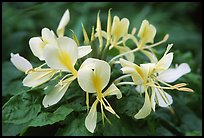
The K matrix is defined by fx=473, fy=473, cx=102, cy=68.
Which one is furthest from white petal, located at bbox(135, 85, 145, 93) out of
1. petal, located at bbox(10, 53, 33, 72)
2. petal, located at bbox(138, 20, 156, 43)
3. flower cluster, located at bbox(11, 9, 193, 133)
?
petal, located at bbox(10, 53, 33, 72)

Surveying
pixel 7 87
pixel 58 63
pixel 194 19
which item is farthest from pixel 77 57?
pixel 194 19

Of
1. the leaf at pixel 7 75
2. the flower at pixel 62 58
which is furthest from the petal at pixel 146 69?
the leaf at pixel 7 75

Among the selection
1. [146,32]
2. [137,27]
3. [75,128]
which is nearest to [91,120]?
[75,128]

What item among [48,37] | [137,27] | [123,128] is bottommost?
[137,27]

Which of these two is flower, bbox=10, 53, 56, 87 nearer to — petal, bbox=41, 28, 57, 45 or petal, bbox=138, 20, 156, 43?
petal, bbox=41, 28, 57, 45

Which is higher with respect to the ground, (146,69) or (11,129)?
(146,69)

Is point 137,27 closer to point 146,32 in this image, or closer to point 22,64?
point 146,32

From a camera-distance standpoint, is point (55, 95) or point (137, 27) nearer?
point (55, 95)

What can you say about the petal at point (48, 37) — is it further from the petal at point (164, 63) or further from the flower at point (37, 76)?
the petal at point (164, 63)
